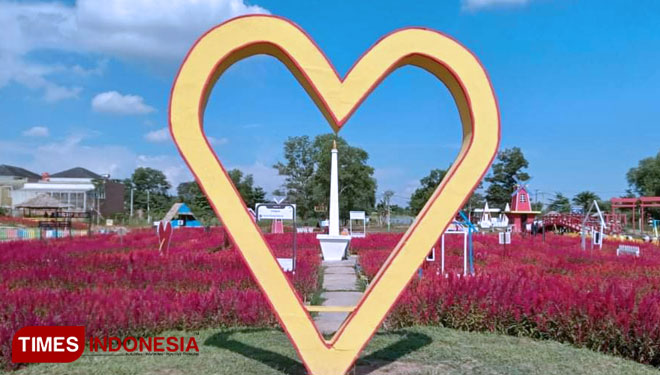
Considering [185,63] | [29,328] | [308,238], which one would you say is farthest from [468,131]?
[308,238]

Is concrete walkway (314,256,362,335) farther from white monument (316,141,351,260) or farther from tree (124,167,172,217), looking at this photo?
tree (124,167,172,217)

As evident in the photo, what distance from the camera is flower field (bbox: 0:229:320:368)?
622cm

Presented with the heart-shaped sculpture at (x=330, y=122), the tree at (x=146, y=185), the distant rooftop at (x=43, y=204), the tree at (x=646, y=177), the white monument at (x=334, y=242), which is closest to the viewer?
the heart-shaped sculpture at (x=330, y=122)

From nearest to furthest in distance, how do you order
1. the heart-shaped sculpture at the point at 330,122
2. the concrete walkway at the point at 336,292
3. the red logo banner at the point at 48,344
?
the heart-shaped sculpture at the point at 330,122 < the red logo banner at the point at 48,344 < the concrete walkway at the point at 336,292

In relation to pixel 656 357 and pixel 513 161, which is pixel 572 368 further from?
pixel 513 161

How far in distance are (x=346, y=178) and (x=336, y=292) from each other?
4724cm

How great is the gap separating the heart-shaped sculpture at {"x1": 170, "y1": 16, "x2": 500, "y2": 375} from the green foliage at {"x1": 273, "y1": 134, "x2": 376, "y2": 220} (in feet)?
168

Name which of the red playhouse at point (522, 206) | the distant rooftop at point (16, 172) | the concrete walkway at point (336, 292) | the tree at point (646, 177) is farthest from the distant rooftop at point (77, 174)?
the concrete walkway at point (336, 292)

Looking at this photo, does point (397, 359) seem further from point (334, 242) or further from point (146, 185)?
point (146, 185)

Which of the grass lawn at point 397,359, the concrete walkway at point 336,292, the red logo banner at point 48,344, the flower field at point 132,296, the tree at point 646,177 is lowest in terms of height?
the concrete walkway at point 336,292

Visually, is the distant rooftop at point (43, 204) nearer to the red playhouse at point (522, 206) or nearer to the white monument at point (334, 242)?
the white monument at point (334, 242)

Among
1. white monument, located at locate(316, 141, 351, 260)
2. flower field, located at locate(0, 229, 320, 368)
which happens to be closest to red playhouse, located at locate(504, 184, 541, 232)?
white monument, located at locate(316, 141, 351, 260)

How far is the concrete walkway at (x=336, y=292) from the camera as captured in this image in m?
7.67

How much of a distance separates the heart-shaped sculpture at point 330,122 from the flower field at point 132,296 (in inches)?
93.2
